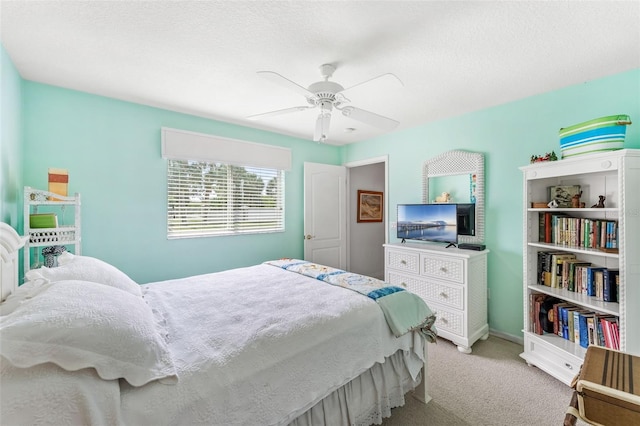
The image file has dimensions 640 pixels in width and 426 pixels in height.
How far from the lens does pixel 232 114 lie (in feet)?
10.7

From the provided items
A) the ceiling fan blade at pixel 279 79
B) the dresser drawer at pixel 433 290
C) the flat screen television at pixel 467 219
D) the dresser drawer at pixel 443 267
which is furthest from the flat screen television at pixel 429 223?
the ceiling fan blade at pixel 279 79

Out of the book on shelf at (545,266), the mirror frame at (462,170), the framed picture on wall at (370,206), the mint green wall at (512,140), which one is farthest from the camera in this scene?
the framed picture on wall at (370,206)

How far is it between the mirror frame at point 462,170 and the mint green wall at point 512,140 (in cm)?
7

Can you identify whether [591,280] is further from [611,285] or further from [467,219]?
[467,219]

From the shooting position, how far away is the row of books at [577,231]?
2119 millimetres

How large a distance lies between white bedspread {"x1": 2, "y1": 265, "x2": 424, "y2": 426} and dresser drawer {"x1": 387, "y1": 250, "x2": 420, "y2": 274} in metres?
1.36

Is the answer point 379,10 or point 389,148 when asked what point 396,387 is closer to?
point 379,10

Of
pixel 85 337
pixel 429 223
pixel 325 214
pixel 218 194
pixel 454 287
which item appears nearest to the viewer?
pixel 85 337

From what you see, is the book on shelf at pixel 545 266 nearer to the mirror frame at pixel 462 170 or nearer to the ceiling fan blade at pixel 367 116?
the mirror frame at pixel 462 170

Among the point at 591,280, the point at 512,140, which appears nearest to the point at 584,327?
the point at 591,280

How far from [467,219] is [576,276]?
1058 millimetres

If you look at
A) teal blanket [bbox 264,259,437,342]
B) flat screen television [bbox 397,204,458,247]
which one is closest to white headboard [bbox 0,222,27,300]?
teal blanket [bbox 264,259,437,342]

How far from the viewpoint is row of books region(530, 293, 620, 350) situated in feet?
6.79

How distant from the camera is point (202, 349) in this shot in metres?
1.25
